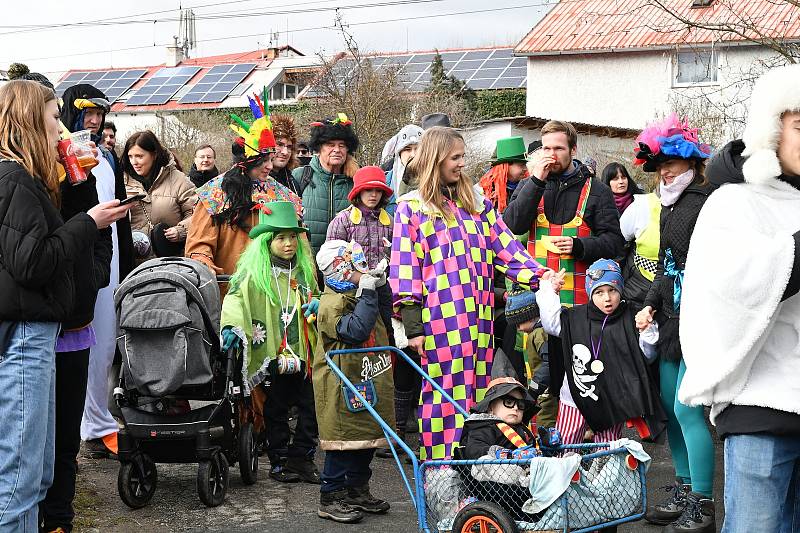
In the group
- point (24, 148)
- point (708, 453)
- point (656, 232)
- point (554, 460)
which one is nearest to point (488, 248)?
point (656, 232)

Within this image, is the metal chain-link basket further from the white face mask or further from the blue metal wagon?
the white face mask

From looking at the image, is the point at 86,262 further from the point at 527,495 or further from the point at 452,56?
the point at 452,56

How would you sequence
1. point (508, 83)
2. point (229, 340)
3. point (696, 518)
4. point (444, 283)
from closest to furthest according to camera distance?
point (696, 518)
point (444, 283)
point (229, 340)
point (508, 83)

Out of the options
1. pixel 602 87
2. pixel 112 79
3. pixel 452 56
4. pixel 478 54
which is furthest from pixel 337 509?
pixel 112 79

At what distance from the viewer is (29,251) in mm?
4242

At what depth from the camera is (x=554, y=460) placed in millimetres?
4316

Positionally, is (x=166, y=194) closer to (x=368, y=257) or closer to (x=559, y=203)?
(x=368, y=257)

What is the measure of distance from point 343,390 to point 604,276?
169 centimetres

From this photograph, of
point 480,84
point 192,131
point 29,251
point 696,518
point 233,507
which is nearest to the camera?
point 29,251

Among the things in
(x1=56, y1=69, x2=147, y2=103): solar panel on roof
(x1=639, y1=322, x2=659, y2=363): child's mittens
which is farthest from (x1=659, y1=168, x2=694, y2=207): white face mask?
(x1=56, y1=69, x2=147, y2=103): solar panel on roof

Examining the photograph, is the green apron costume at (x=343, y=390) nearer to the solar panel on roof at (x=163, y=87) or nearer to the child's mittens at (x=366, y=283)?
the child's mittens at (x=366, y=283)

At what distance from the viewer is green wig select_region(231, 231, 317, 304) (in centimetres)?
680

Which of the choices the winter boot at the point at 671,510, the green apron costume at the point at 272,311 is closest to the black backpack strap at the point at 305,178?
the green apron costume at the point at 272,311

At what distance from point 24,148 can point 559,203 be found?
12.6 feet
